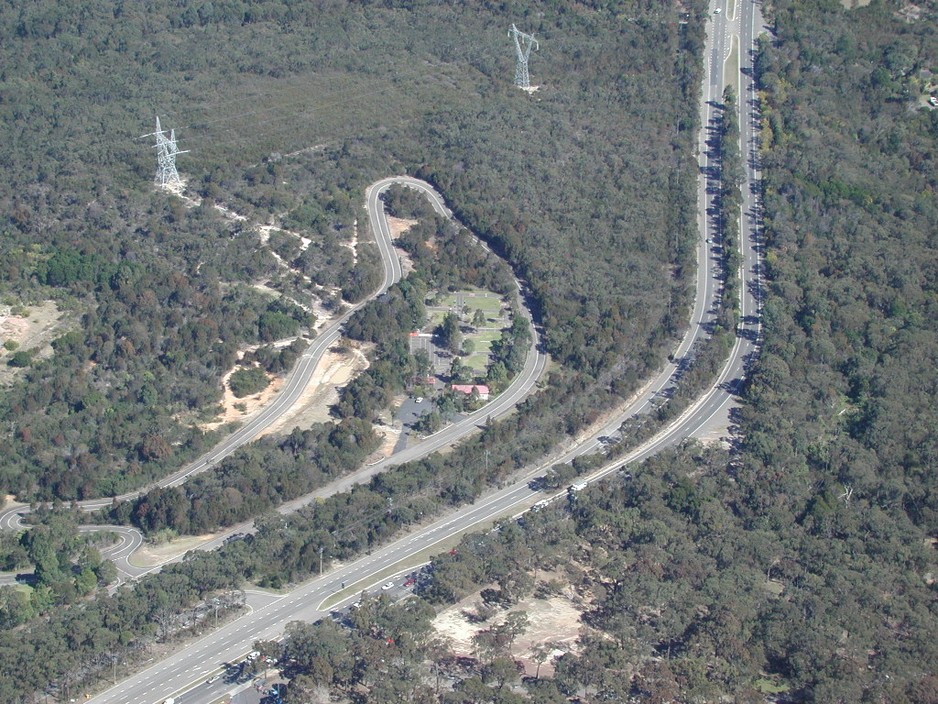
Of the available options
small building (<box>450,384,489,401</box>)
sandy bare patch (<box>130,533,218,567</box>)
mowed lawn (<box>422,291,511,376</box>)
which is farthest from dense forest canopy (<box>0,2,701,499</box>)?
small building (<box>450,384,489,401</box>)

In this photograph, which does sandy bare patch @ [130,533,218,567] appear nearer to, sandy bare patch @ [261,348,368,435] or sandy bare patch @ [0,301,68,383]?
sandy bare patch @ [261,348,368,435]

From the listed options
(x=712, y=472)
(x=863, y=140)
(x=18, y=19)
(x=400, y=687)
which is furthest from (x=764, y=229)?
(x=18, y=19)

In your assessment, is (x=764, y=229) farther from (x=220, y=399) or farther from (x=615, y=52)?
(x=220, y=399)

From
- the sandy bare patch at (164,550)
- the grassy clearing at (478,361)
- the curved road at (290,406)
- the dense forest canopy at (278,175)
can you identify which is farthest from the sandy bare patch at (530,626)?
the grassy clearing at (478,361)

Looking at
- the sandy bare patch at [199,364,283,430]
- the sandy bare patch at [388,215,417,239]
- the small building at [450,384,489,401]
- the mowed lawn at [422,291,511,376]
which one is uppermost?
the sandy bare patch at [388,215,417,239]

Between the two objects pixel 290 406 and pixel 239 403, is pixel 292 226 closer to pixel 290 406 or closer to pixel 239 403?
pixel 239 403

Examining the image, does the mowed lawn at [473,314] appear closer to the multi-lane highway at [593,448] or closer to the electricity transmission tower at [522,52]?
the multi-lane highway at [593,448]
